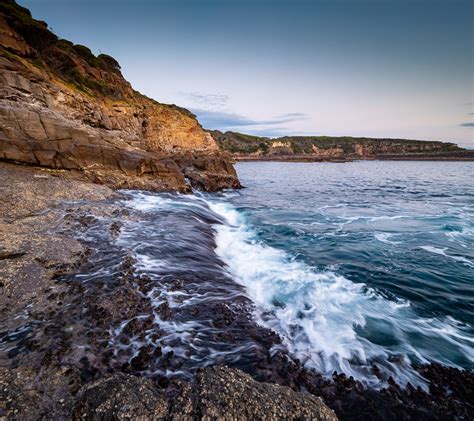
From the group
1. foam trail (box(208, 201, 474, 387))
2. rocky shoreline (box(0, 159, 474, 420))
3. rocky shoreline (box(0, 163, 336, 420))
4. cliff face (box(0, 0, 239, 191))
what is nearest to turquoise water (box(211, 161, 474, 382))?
foam trail (box(208, 201, 474, 387))

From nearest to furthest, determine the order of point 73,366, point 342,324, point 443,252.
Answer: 1. point 73,366
2. point 342,324
3. point 443,252

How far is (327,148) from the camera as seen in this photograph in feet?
524

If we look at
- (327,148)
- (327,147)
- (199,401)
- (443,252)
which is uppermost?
(199,401)

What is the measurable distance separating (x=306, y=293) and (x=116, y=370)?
187 inches

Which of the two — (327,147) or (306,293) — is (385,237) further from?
(327,147)

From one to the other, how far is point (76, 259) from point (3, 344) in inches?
105

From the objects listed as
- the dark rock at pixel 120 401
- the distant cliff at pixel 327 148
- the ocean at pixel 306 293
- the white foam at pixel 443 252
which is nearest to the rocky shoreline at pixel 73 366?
the dark rock at pixel 120 401

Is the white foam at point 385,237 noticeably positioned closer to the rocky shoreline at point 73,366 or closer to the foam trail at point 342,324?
the foam trail at point 342,324

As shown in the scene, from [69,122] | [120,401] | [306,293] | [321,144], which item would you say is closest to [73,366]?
[120,401]

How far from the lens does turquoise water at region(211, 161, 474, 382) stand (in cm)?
477

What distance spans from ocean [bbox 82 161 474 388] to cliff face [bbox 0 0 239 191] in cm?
504

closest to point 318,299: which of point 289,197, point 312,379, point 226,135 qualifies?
point 312,379

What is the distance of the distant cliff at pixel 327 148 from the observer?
448ft

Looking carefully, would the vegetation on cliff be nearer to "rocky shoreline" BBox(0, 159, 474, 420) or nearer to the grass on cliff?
the grass on cliff
